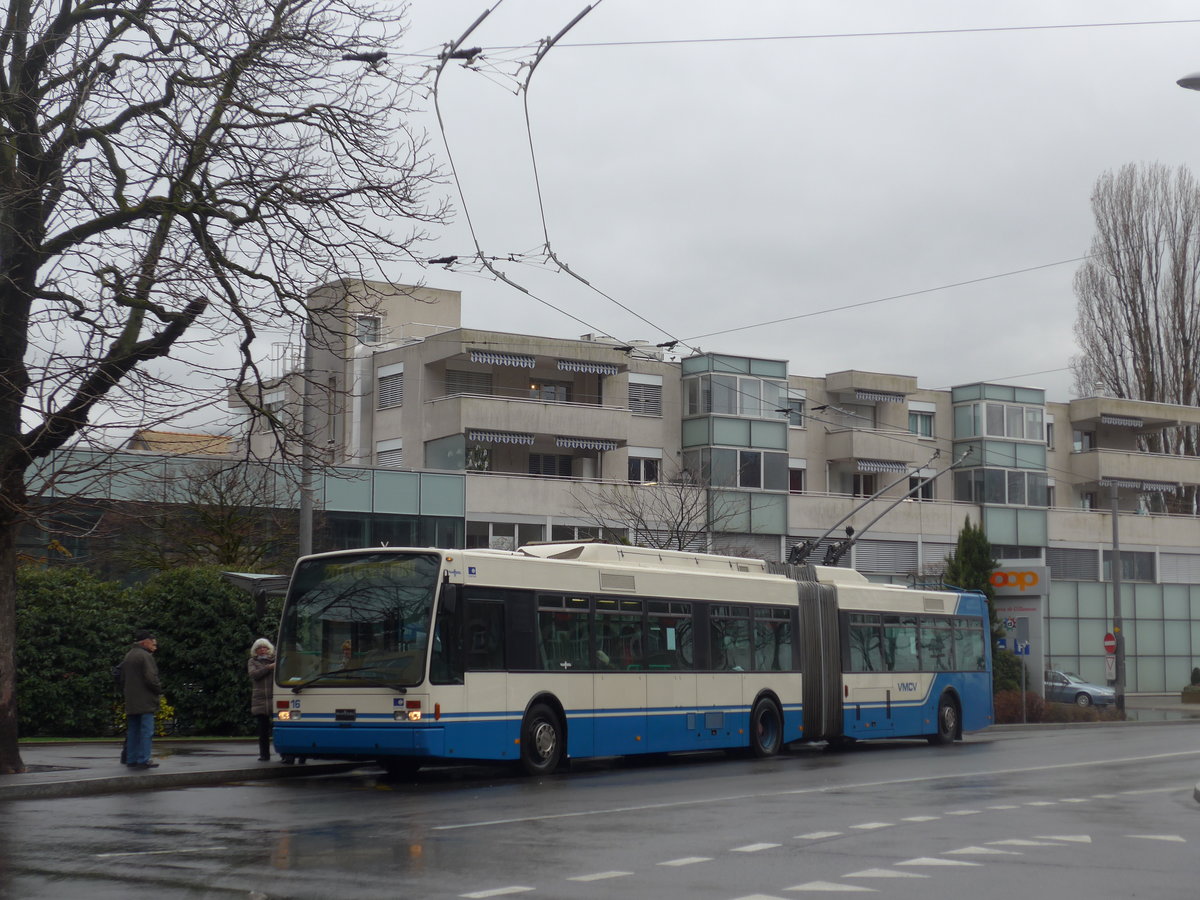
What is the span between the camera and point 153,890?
31.1 feet

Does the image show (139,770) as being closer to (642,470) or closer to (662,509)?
(662,509)

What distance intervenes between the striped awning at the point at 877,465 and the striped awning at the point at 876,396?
95.6 inches

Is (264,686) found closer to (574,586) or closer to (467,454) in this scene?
(574,586)

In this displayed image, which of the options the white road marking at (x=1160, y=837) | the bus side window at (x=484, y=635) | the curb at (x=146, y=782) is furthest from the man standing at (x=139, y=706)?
the white road marking at (x=1160, y=837)

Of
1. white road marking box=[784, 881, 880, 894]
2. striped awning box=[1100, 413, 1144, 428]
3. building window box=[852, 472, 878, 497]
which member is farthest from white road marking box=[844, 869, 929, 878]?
striped awning box=[1100, 413, 1144, 428]

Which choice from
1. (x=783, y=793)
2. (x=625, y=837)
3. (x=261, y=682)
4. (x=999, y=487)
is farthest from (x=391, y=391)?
(x=625, y=837)

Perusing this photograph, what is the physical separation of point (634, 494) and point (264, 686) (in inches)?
1040

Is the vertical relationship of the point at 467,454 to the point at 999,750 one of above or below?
above

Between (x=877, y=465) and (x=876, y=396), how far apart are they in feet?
8.61

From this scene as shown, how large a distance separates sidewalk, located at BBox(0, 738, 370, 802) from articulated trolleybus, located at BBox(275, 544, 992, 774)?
0.95 meters

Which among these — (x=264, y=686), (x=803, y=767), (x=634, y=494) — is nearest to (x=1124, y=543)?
(x=634, y=494)

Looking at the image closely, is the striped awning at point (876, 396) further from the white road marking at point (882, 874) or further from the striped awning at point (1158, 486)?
the white road marking at point (882, 874)

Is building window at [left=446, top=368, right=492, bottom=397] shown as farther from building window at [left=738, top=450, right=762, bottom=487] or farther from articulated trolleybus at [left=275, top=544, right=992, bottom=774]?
articulated trolleybus at [left=275, top=544, right=992, bottom=774]

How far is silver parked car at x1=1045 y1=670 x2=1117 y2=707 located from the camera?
51.2 m
